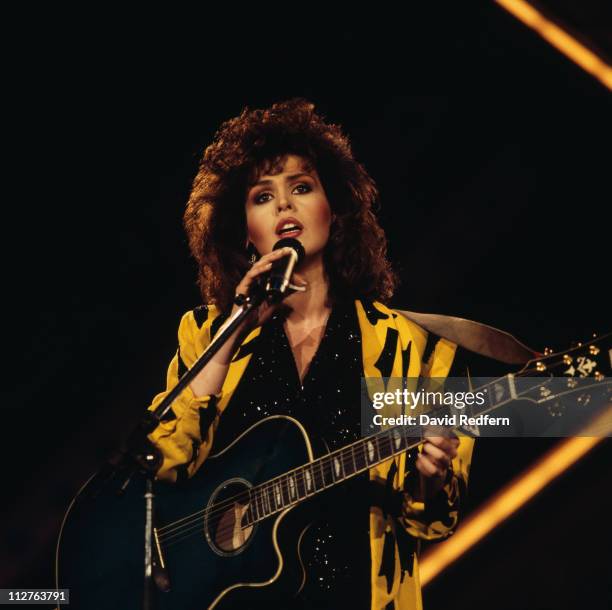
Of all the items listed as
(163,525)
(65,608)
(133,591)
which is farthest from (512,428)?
(65,608)

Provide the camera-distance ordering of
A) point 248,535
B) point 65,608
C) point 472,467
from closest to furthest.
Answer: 1. point 248,535
2. point 65,608
3. point 472,467

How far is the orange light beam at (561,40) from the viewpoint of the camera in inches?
90.0

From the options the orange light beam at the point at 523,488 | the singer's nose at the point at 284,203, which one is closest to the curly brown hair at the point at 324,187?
the singer's nose at the point at 284,203

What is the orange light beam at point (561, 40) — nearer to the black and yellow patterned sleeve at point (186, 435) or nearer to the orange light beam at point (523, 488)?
the orange light beam at point (523, 488)

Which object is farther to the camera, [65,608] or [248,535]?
[65,608]

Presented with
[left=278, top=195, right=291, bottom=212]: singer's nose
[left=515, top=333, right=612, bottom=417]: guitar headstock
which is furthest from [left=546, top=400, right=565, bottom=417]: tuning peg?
[left=278, top=195, right=291, bottom=212]: singer's nose

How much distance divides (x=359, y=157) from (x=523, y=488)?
1.27 m

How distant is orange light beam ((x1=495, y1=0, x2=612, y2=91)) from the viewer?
2285mm

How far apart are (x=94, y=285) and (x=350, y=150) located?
1113 mm

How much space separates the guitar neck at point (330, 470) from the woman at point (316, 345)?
68mm

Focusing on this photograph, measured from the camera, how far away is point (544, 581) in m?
2.11

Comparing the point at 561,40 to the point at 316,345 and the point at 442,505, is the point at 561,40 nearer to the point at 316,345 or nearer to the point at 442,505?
the point at 316,345

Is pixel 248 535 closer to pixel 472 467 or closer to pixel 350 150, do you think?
pixel 472 467

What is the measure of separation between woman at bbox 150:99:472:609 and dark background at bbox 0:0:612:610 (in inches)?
5.6
